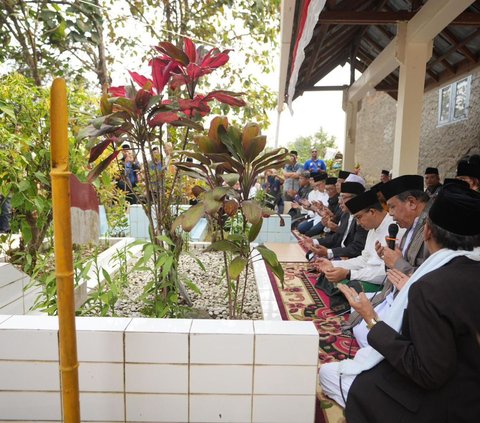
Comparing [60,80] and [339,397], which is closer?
[60,80]

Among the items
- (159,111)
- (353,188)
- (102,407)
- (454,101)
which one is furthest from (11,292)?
(454,101)

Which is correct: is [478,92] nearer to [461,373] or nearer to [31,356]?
[461,373]

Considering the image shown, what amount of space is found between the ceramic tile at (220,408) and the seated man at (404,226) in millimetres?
1073

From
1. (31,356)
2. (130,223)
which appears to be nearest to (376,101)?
(130,223)

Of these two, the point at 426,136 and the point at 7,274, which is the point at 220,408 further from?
the point at 426,136

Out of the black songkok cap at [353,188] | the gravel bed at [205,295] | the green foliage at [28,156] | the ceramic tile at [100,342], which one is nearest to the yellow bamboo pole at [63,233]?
the ceramic tile at [100,342]

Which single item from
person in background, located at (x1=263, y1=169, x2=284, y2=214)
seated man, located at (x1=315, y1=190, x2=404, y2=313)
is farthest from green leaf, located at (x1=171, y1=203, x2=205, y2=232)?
person in background, located at (x1=263, y1=169, x2=284, y2=214)

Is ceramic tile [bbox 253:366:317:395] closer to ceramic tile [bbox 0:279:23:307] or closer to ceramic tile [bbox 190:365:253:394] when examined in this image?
ceramic tile [bbox 190:365:253:394]

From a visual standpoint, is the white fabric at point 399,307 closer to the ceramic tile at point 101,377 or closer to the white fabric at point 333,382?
the white fabric at point 333,382

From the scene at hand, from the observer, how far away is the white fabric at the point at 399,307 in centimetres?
139

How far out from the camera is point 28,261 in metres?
2.71

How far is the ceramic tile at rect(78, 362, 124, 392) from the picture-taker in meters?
1.48

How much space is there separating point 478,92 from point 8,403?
25.4 ft

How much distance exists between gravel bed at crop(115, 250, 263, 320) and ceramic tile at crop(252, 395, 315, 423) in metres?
0.71
